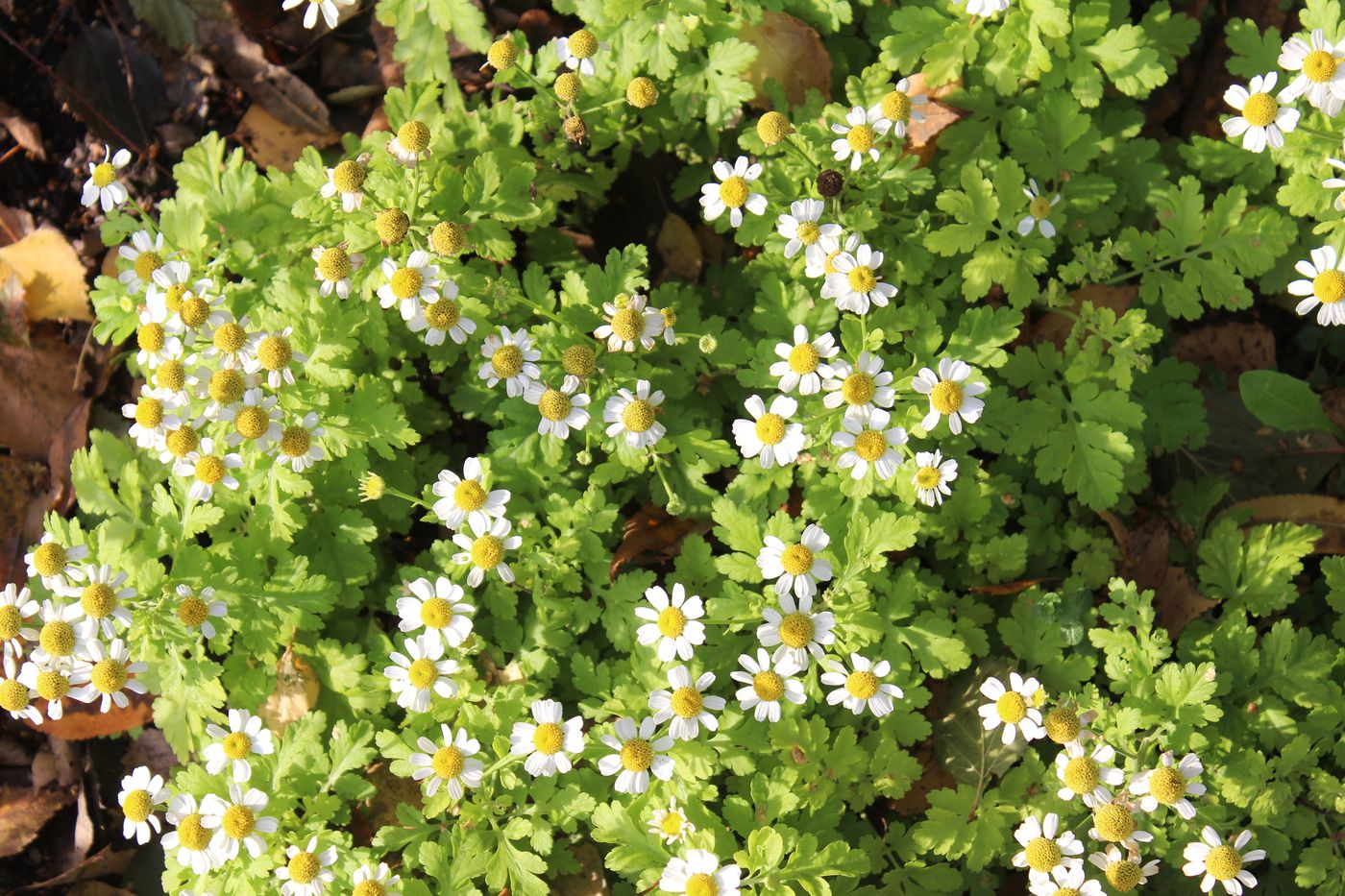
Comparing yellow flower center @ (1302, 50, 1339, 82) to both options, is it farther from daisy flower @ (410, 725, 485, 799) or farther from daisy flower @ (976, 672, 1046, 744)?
daisy flower @ (410, 725, 485, 799)

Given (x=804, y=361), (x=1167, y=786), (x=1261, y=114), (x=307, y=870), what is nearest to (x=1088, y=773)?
(x=1167, y=786)

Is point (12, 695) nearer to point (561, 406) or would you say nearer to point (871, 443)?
point (561, 406)

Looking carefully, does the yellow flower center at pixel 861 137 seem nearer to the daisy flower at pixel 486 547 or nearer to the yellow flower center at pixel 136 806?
the daisy flower at pixel 486 547

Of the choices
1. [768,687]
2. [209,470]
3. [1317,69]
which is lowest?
[768,687]

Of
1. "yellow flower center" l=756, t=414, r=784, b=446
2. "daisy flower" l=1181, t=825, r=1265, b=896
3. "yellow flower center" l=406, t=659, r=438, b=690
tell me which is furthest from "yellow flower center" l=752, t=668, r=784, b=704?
"daisy flower" l=1181, t=825, r=1265, b=896

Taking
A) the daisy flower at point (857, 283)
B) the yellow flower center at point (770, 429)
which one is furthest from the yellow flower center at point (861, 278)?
the yellow flower center at point (770, 429)
